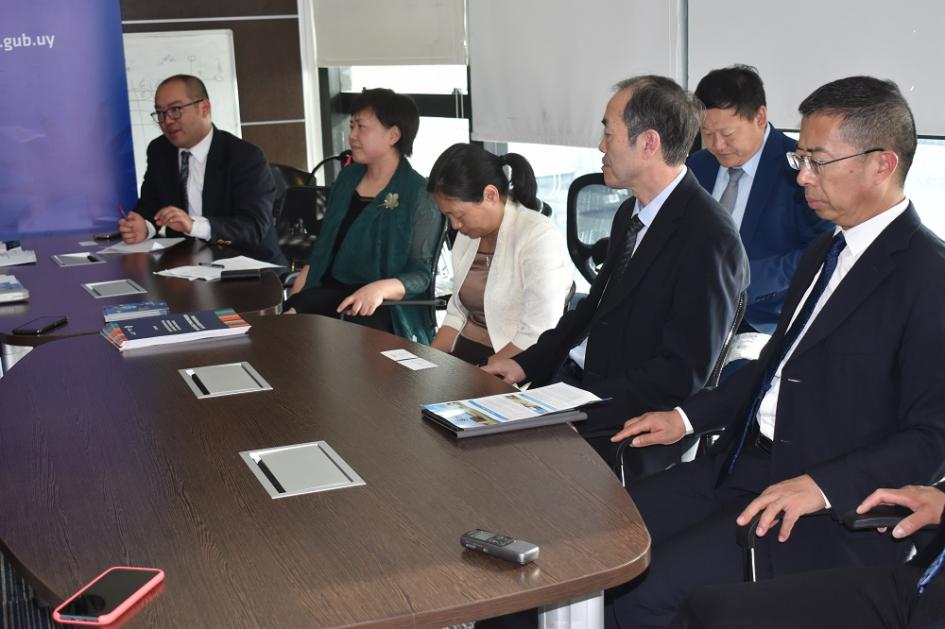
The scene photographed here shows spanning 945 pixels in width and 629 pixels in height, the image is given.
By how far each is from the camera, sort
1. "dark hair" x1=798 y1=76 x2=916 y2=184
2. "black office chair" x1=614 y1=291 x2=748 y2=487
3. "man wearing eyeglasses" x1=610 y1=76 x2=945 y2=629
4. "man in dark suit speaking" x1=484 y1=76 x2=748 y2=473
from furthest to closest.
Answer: "man in dark suit speaking" x1=484 y1=76 x2=748 y2=473
"black office chair" x1=614 y1=291 x2=748 y2=487
"dark hair" x1=798 y1=76 x2=916 y2=184
"man wearing eyeglasses" x1=610 y1=76 x2=945 y2=629

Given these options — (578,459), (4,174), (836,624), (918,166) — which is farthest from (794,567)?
(4,174)

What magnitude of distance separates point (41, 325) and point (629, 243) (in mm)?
1685

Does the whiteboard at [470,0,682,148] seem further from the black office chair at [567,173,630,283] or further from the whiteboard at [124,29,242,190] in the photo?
the whiteboard at [124,29,242,190]

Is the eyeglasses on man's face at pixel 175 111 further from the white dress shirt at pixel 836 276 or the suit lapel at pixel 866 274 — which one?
the suit lapel at pixel 866 274

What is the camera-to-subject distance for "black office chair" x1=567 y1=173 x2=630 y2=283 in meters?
3.94

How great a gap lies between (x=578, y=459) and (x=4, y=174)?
4221 millimetres

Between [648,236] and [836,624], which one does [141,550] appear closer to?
[836,624]

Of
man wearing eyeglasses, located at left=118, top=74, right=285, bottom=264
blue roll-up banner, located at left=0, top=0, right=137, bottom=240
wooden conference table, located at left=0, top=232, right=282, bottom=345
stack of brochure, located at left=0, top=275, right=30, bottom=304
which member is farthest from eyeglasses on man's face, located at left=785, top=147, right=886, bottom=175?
blue roll-up banner, located at left=0, top=0, right=137, bottom=240

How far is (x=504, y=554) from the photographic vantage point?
148 cm

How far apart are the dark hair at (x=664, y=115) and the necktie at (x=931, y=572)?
4.13 ft

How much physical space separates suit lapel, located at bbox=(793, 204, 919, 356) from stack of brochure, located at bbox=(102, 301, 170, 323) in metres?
1.96

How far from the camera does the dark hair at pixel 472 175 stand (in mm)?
3201

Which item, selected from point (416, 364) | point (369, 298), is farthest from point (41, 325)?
point (416, 364)

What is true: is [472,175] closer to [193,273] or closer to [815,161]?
[193,273]
